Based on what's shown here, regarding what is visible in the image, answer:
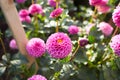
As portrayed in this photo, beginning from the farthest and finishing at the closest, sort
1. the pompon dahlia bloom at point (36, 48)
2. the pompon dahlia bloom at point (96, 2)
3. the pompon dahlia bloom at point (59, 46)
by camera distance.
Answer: the pompon dahlia bloom at point (96, 2) < the pompon dahlia bloom at point (36, 48) < the pompon dahlia bloom at point (59, 46)

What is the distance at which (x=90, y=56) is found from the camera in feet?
4.58

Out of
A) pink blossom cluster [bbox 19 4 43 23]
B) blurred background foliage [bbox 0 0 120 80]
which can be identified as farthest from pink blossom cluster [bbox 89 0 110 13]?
pink blossom cluster [bbox 19 4 43 23]

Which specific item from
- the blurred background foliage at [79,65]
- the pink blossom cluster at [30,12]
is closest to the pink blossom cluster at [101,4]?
the blurred background foliage at [79,65]

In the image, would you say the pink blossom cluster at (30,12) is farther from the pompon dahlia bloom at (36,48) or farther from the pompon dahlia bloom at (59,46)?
the pompon dahlia bloom at (59,46)

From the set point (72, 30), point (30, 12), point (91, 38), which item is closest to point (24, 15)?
point (30, 12)

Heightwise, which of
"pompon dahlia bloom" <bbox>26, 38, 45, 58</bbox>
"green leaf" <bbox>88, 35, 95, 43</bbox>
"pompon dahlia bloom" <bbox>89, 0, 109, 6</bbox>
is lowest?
"green leaf" <bbox>88, 35, 95, 43</bbox>

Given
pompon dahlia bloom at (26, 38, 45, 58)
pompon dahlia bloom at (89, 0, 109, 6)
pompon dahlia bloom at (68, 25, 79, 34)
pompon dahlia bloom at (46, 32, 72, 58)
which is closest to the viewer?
pompon dahlia bloom at (46, 32, 72, 58)

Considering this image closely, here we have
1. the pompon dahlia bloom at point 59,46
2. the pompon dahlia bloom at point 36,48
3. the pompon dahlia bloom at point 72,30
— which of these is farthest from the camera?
the pompon dahlia bloom at point 72,30

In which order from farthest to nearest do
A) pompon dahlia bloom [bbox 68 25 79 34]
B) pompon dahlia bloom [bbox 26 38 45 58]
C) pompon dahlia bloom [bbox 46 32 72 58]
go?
pompon dahlia bloom [bbox 68 25 79 34] < pompon dahlia bloom [bbox 26 38 45 58] < pompon dahlia bloom [bbox 46 32 72 58]

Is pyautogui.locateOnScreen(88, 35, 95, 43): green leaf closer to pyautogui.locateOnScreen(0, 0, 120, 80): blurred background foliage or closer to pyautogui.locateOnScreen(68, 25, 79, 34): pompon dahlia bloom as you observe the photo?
pyautogui.locateOnScreen(0, 0, 120, 80): blurred background foliage

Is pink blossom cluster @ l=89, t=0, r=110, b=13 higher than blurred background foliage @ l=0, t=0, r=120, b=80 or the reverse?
higher

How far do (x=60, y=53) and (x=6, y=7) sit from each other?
35cm

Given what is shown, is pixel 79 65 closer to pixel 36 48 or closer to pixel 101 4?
pixel 36 48

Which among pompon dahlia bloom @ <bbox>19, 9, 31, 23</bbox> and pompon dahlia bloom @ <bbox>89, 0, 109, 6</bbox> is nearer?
pompon dahlia bloom @ <bbox>89, 0, 109, 6</bbox>
